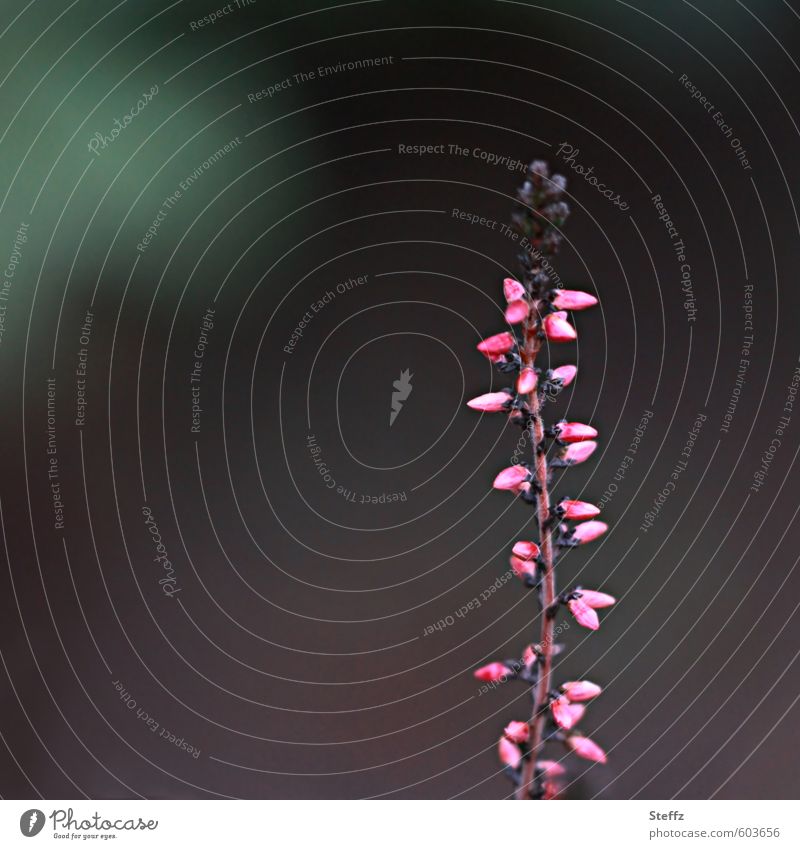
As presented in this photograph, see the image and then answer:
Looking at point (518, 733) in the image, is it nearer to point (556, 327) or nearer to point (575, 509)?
point (575, 509)

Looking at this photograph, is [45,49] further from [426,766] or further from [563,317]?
[426,766]

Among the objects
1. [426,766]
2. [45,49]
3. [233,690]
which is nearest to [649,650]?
[426,766]

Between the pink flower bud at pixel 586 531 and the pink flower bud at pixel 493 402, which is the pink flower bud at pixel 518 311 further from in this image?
the pink flower bud at pixel 586 531

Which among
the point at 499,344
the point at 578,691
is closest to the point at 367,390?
the point at 499,344

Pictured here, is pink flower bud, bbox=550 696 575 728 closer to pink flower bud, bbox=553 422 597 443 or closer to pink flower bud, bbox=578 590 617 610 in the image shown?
pink flower bud, bbox=578 590 617 610

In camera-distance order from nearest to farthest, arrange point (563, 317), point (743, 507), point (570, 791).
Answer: point (563, 317) < point (570, 791) < point (743, 507)

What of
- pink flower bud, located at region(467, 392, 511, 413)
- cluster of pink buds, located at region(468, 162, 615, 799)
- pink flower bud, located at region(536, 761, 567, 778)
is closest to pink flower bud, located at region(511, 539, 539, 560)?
cluster of pink buds, located at region(468, 162, 615, 799)

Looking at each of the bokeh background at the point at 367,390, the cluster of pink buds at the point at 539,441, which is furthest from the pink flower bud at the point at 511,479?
the bokeh background at the point at 367,390
